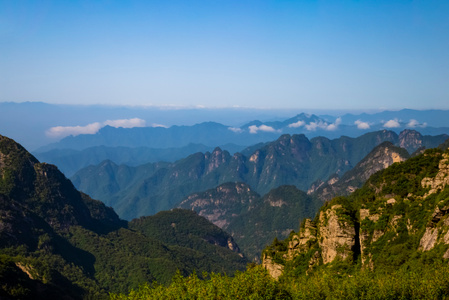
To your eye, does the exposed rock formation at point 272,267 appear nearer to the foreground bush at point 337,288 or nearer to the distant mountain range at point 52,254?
the foreground bush at point 337,288

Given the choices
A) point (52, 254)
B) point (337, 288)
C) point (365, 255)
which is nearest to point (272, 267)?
point (365, 255)

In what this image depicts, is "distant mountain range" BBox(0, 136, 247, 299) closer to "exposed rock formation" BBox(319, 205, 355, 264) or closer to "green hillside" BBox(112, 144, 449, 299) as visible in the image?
"green hillside" BBox(112, 144, 449, 299)

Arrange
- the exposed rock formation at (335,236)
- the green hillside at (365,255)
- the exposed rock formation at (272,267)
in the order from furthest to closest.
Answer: the exposed rock formation at (272,267)
the exposed rock formation at (335,236)
the green hillside at (365,255)

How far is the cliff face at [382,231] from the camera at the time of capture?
56344 mm

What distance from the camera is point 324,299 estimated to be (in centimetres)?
5053

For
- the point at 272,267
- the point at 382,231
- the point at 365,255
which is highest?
the point at 382,231

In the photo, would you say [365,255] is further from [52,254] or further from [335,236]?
[52,254]

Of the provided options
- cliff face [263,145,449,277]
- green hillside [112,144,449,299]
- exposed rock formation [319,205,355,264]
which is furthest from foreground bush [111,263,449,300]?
exposed rock formation [319,205,355,264]

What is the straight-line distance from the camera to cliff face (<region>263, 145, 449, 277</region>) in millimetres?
56344

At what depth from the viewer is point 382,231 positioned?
6375 centimetres

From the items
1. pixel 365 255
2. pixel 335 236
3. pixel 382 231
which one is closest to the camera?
pixel 365 255

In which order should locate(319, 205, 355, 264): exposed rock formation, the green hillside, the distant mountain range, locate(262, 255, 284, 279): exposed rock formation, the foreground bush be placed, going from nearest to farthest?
the foreground bush
the green hillside
locate(319, 205, 355, 264): exposed rock formation
locate(262, 255, 284, 279): exposed rock formation
the distant mountain range

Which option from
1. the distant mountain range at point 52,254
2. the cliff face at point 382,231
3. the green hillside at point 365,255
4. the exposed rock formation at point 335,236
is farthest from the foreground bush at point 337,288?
the distant mountain range at point 52,254

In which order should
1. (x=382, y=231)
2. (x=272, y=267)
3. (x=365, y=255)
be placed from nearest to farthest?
(x=365, y=255), (x=382, y=231), (x=272, y=267)
